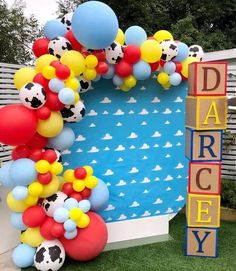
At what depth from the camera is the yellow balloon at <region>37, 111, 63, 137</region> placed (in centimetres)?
314

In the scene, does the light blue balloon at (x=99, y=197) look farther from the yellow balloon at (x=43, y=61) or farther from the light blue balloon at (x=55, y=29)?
the light blue balloon at (x=55, y=29)

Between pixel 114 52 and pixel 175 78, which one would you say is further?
pixel 175 78

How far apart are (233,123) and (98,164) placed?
2.56m

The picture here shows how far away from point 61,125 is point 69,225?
0.85 metres

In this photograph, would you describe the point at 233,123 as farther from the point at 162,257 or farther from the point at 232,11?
the point at 232,11

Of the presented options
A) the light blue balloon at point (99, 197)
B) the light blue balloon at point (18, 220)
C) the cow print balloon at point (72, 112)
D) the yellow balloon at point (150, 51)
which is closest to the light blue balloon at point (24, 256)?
the light blue balloon at point (18, 220)

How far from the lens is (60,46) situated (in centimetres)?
331

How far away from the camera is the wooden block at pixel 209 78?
11.1ft

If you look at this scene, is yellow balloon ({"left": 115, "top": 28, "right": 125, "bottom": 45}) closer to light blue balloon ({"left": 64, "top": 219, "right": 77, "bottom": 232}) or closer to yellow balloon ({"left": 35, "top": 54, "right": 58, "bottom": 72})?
yellow balloon ({"left": 35, "top": 54, "right": 58, "bottom": 72})

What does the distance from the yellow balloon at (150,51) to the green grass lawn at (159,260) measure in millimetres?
1881

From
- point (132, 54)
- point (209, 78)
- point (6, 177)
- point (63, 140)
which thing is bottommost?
point (6, 177)

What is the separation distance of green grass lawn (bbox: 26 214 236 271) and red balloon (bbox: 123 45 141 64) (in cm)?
187

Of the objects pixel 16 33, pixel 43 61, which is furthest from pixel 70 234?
pixel 16 33

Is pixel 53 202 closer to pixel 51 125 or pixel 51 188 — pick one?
pixel 51 188
